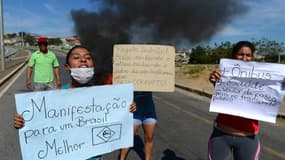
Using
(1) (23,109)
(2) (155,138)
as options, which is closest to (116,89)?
(1) (23,109)

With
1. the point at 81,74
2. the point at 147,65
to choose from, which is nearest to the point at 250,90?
the point at 147,65

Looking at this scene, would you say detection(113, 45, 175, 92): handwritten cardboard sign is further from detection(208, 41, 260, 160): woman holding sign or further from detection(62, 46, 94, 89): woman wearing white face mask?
detection(62, 46, 94, 89): woman wearing white face mask

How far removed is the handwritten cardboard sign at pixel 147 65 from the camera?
3.88 meters

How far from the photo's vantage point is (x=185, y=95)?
529 inches

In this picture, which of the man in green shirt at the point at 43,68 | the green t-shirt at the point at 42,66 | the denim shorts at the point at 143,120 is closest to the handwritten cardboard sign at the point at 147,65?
the denim shorts at the point at 143,120

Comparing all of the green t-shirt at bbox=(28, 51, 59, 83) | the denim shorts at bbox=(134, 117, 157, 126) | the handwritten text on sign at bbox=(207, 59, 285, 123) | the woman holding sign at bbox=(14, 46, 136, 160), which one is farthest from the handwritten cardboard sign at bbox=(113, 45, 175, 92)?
the green t-shirt at bbox=(28, 51, 59, 83)

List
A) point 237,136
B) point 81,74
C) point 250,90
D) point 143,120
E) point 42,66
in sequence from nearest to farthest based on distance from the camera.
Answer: point 81,74 < point 237,136 < point 250,90 < point 143,120 < point 42,66

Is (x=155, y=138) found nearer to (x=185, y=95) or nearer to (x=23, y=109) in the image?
(x=23, y=109)

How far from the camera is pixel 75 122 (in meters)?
2.82

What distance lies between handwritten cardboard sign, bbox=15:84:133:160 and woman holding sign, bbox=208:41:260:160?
2.24 ft

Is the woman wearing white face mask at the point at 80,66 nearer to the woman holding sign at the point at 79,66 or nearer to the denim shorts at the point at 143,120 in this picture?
the woman holding sign at the point at 79,66

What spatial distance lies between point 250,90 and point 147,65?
3.46ft

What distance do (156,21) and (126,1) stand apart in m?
3.73

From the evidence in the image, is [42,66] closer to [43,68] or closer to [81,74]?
[43,68]
